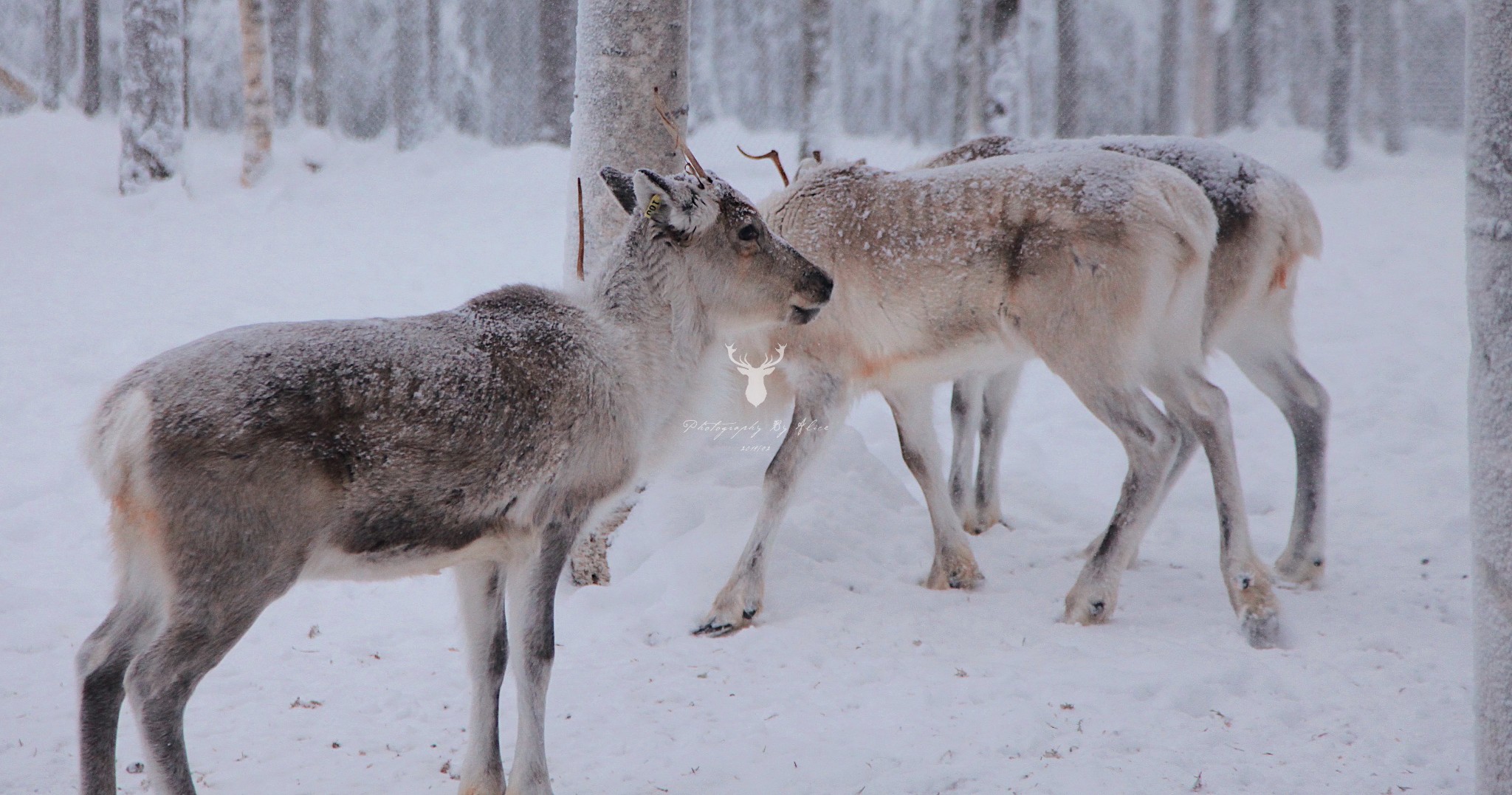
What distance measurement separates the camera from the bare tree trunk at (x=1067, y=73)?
1684 cm

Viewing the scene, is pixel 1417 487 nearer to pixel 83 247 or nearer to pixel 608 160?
pixel 608 160

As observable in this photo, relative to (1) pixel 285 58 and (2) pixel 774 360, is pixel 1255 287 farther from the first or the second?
(1) pixel 285 58

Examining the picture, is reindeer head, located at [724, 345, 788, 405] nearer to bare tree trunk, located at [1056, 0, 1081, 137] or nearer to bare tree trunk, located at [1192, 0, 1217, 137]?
bare tree trunk, located at [1056, 0, 1081, 137]

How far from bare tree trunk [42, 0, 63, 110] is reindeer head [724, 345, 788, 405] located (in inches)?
612

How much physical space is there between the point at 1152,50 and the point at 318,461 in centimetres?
3623

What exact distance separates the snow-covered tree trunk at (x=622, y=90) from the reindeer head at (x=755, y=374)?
84cm

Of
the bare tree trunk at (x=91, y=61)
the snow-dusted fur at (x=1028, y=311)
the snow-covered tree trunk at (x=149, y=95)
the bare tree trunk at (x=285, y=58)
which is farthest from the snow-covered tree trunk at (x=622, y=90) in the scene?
the bare tree trunk at (x=285, y=58)

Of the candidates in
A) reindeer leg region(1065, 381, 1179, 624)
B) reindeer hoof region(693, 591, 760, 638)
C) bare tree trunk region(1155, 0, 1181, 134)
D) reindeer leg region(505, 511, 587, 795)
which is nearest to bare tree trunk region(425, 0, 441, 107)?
bare tree trunk region(1155, 0, 1181, 134)

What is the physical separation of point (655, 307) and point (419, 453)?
1.03 m

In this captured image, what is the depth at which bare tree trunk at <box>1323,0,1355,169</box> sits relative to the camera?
792 inches

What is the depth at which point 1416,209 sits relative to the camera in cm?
1565

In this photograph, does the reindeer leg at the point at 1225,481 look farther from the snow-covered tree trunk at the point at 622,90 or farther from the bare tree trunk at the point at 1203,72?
the bare tree trunk at the point at 1203,72

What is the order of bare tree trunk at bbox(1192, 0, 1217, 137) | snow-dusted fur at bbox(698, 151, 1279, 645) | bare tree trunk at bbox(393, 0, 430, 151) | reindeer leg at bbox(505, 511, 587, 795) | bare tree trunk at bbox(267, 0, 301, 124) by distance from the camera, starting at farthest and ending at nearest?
bare tree trunk at bbox(1192, 0, 1217, 137)
bare tree trunk at bbox(267, 0, 301, 124)
bare tree trunk at bbox(393, 0, 430, 151)
snow-dusted fur at bbox(698, 151, 1279, 645)
reindeer leg at bbox(505, 511, 587, 795)

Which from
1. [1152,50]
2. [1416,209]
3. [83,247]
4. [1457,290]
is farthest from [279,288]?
[1152,50]
